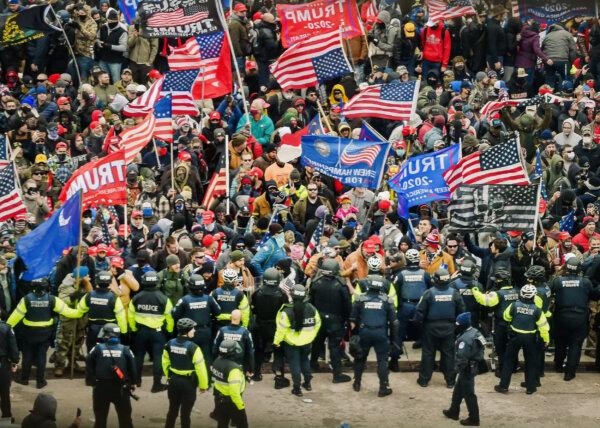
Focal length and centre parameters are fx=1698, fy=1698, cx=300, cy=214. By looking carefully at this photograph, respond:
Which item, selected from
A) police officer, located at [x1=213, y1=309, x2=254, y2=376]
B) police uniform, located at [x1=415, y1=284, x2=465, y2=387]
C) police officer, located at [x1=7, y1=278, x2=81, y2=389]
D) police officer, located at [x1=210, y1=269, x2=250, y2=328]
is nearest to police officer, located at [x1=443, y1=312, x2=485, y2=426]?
police uniform, located at [x1=415, y1=284, x2=465, y2=387]

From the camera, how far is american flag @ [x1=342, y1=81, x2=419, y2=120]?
31.1 metres

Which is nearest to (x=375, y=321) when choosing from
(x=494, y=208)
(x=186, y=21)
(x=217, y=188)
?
(x=494, y=208)

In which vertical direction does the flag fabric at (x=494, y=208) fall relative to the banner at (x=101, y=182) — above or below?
below

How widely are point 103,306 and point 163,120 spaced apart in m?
6.62

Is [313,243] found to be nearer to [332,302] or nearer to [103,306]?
[332,302]

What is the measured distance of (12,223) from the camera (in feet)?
93.7

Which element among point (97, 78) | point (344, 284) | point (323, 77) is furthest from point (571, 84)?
point (344, 284)

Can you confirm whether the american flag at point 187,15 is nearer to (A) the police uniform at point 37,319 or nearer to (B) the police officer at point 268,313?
(B) the police officer at point 268,313

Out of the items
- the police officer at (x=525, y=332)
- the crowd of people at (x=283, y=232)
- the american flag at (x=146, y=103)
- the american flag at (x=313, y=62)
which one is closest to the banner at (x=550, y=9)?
the crowd of people at (x=283, y=232)

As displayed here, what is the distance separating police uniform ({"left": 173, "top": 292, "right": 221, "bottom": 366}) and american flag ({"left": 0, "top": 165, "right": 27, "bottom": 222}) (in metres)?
3.54

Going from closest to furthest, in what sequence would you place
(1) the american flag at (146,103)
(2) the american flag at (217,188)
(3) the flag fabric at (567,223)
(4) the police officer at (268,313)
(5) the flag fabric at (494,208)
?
(4) the police officer at (268,313) → (5) the flag fabric at (494,208) → (3) the flag fabric at (567,223) → (2) the american flag at (217,188) → (1) the american flag at (146,103)

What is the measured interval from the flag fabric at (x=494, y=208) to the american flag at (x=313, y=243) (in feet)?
7.10

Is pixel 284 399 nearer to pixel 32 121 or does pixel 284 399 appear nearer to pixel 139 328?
pixel 139 328

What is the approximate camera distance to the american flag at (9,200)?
26984 millimetres
